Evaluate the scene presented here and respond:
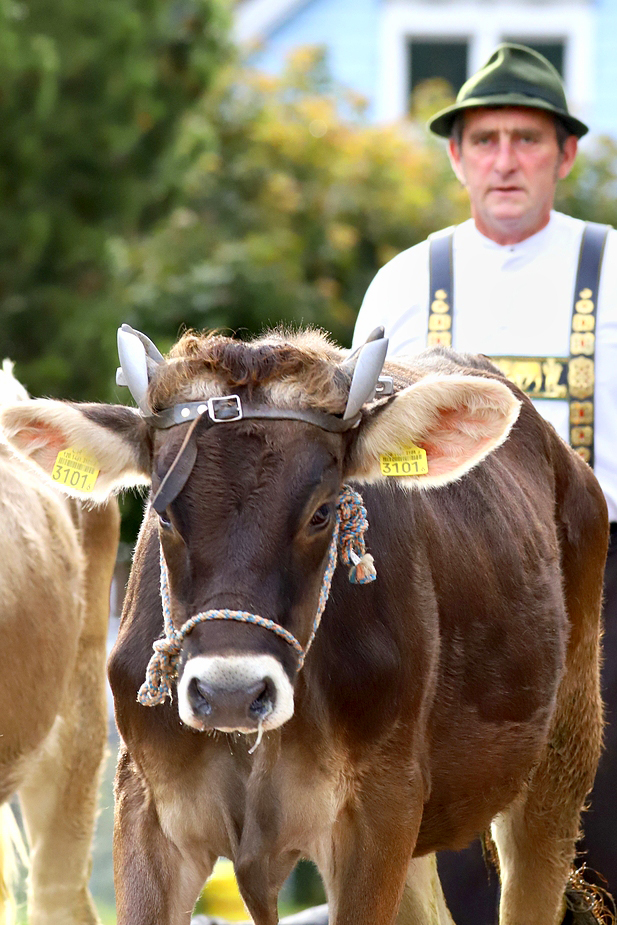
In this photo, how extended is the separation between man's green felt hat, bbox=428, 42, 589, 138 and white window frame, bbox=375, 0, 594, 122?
11.2m

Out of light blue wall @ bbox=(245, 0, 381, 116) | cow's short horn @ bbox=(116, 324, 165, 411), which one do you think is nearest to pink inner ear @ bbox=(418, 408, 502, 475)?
cow's short horn @ bbox=(116, 324, 165, 411)

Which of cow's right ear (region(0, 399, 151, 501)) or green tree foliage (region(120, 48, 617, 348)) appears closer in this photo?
cow's right ear (region(0, 399, 151, 501))

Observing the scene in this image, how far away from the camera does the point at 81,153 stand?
10930 millimetres

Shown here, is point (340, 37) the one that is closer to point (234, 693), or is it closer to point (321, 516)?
point (321, 516)

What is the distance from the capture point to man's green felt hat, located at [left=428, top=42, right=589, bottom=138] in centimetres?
512

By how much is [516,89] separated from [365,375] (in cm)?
228

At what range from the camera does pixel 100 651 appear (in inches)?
220

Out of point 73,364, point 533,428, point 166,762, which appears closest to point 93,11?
point 73,364

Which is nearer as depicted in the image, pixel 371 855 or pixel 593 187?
pixel 371 855

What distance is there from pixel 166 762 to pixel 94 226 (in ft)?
27.6

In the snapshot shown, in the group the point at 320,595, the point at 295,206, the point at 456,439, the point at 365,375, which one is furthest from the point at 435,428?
the point at 295,206

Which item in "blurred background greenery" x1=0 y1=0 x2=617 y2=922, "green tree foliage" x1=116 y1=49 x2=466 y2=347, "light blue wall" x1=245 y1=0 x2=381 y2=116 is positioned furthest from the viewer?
"light blue wall" x1=245 y1=0 x2=381 y2=116

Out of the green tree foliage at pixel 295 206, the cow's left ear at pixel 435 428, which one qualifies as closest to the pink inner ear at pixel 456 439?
the cow's left ear at pixel 435 428

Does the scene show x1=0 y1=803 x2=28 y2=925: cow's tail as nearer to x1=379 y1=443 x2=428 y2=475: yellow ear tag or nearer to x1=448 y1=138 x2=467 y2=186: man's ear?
x1=379 y1=443 x2=428 y2=475: yellow ear tag
